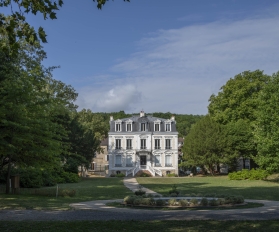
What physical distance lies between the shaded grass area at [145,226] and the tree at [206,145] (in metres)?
42.6

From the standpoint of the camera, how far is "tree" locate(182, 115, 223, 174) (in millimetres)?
53812

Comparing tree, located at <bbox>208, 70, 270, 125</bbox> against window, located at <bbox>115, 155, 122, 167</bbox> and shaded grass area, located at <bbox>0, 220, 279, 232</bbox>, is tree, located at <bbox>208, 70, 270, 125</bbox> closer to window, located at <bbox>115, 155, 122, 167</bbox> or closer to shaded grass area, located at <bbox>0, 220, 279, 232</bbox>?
window, located at <bbox>115, 155, 122, 167</bbox>

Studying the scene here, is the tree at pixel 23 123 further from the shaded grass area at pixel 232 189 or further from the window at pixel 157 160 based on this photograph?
the window at pixel 157 160

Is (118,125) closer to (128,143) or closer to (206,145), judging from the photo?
(128,143)

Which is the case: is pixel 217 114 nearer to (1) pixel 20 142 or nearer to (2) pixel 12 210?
(1) pixel 20 142

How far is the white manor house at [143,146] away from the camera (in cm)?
6397

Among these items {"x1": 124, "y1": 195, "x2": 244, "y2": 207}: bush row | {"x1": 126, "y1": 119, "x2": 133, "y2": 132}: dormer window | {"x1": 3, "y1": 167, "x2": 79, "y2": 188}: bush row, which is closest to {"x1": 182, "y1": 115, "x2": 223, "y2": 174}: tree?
{"x1": 126, "y1": 119, "x2": 133, "y2": 132}: dormer window

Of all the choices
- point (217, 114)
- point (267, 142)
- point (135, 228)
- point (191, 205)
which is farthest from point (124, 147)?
point (135, 228)

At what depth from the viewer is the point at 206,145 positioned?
54219 millimetres

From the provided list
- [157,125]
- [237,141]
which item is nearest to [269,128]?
[237,141]

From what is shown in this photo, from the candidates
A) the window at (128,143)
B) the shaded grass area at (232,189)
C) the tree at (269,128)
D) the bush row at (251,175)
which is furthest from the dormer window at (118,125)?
the tree at (269,128)

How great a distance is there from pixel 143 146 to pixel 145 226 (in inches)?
2106

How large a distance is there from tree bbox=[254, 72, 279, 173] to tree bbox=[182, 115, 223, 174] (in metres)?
13.7

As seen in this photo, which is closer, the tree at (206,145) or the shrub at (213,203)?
the shrub at (213,203)
